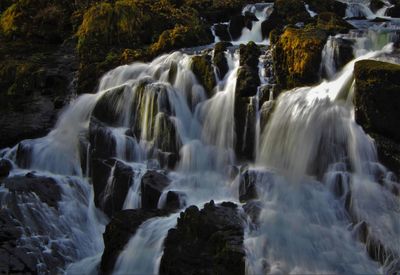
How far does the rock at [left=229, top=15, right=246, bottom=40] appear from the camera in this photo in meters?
20.4

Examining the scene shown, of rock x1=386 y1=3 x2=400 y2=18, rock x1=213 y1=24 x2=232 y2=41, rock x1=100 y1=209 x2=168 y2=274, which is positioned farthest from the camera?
rock x1=386 y1=3 x2=400 y2=18

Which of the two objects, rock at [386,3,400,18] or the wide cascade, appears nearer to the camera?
the wide cascade

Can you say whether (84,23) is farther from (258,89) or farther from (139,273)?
(139,273)

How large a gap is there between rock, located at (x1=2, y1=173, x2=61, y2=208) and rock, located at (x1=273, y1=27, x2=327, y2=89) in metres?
6.69

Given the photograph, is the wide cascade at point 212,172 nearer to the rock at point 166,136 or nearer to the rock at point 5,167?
the rock at point 166,136

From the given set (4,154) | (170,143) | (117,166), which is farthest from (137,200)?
(4,154)

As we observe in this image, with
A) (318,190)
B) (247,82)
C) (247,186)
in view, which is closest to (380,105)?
(318,190)

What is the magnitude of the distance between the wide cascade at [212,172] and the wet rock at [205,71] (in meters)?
0.05

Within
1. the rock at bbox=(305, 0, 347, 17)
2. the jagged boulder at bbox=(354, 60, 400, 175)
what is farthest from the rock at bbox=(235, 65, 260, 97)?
the rock at bbox=(305, 0, 347, 17)

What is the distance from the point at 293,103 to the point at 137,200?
4638 mm

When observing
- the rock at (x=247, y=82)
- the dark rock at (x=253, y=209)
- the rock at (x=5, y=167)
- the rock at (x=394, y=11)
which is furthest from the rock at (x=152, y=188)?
the rock at (x=394, y=11)

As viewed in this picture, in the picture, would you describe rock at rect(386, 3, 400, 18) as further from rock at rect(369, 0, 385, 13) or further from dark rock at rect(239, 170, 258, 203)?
dark rock at rect(239, 170, 258, 203)

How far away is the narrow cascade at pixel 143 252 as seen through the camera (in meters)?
9.88

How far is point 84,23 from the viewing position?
2067cm
